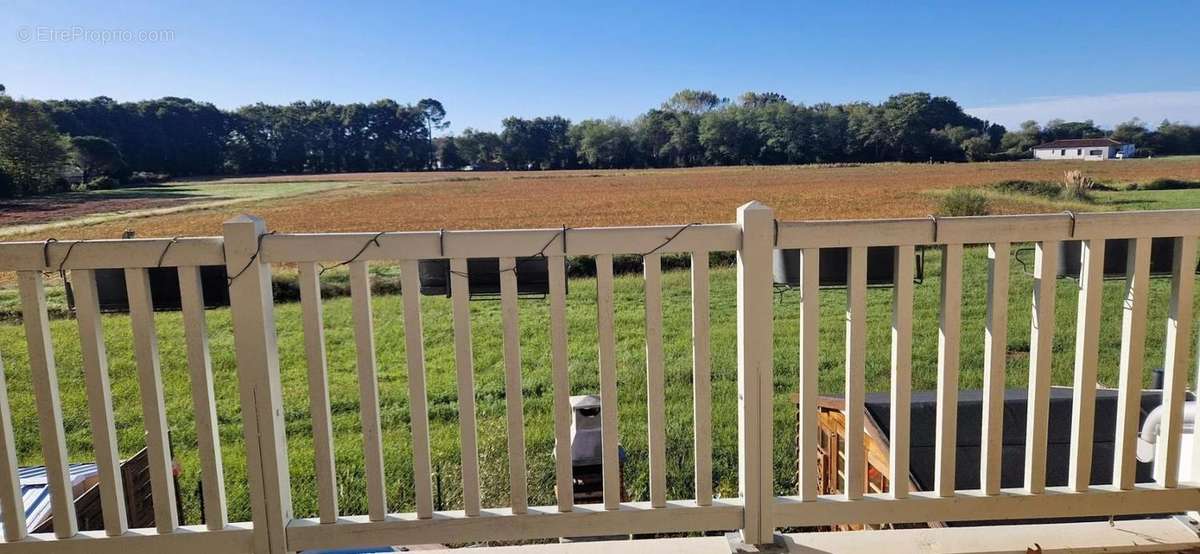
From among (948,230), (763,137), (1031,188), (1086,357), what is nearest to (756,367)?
(948,230)

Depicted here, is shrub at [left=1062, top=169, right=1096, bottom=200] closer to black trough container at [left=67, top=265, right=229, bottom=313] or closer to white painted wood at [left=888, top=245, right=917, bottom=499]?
white painted wood at [left=888, top=245, right=917, bottom=499]

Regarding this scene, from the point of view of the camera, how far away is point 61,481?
136 cm

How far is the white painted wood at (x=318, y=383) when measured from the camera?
1.32 metres

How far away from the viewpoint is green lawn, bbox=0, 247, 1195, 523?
292 cm

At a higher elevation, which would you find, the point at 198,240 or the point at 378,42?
the point at 378,42

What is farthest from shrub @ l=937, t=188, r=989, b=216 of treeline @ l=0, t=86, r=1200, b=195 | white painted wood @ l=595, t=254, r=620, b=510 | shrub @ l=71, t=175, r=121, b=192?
shrub @ l=71, t=175, r=121, b=192

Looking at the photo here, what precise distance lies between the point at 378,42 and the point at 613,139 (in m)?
6.20

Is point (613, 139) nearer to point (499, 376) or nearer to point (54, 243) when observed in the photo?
point (499, 376)

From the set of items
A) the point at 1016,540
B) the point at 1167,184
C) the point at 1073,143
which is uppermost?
the point at 1073,143

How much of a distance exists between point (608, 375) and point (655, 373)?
0.30 ft

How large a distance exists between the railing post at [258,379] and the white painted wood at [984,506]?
3.29 ft

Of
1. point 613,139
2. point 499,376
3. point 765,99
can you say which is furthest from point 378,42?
point 499,376

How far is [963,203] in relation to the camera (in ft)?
38.9

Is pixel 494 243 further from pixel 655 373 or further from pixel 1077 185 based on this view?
pixel 1077 185
